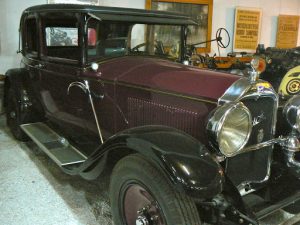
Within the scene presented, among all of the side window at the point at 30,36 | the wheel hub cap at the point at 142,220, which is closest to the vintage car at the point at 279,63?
the side window at the point at 30,36

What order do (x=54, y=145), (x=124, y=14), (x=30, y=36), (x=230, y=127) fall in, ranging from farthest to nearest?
(x=30, y=36)
(x=54, y=145)
(x=124, y=14)
(x=230, y=127)

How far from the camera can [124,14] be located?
8.22ft

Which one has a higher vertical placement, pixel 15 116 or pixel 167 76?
pixel 167 76

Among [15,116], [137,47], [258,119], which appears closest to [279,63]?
[137,47]

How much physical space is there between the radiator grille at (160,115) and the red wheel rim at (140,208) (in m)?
0.48

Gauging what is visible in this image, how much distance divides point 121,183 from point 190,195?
52 centimetres

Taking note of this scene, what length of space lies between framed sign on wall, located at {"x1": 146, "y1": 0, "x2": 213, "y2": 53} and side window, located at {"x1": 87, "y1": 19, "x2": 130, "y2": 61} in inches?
140

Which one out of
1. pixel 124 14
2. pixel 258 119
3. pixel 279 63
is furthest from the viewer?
pixel 279 63

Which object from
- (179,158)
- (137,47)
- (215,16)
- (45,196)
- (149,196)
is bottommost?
(45,196)

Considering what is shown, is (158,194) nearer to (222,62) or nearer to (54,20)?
(54,20)

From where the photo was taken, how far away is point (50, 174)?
121 inches

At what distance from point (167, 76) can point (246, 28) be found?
18.5ft

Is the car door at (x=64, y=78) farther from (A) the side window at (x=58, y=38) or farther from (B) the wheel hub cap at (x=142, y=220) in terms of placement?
(B) the wheel hub cap at (x=142, y=220)

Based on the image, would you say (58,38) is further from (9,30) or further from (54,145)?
(9,30)
